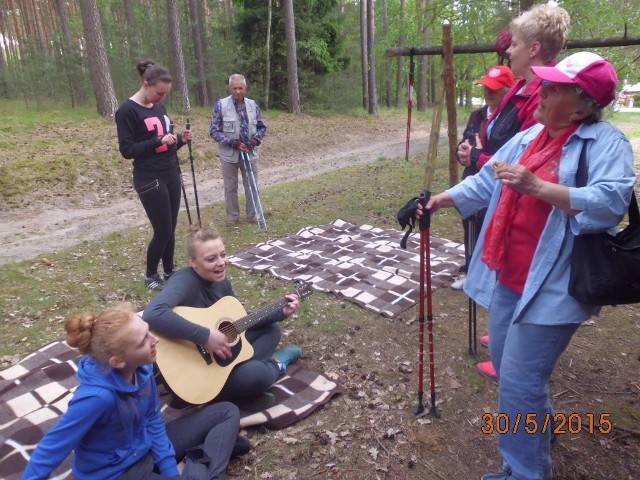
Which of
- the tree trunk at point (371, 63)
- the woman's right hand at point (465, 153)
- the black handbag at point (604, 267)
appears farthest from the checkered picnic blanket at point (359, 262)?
the tree trunk at point (371, 63)

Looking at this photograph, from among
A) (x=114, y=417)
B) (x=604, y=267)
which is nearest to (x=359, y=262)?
(x=114, y=417)

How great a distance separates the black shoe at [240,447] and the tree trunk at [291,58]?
16.8m

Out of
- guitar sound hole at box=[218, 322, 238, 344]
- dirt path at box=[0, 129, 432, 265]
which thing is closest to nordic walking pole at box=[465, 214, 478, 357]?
guitar sound hole at box=[218, 322, 238, 344]

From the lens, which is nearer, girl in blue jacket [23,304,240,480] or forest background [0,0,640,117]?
girl in blue jacket [23,304,240,480]

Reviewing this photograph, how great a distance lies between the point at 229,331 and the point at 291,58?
53.3 feet

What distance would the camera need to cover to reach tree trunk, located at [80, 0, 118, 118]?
1194 centimetres

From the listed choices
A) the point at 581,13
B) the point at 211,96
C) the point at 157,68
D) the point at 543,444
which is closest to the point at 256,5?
the point at 211,96

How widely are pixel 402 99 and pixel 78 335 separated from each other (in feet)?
116

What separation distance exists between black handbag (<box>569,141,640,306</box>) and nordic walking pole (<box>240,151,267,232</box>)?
5432 millimetres

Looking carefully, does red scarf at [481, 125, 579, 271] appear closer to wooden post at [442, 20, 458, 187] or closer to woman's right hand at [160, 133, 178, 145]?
wooden post at [442, 20, 458, 187]

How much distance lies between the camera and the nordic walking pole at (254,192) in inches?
274

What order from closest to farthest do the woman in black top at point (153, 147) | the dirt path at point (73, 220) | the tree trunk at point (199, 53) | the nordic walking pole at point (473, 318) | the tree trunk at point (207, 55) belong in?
the nordic walking pole at point (473, 318)
the woman in black top at point (153, 147)
the dirt path at point (73, 220)
the tree trunk at point (199, 53)
the tree trunk at point (207, 55)

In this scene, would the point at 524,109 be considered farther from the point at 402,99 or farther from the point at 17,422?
the point at 402,99
